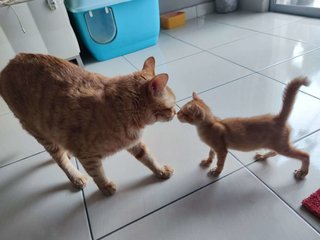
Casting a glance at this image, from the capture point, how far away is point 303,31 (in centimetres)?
169

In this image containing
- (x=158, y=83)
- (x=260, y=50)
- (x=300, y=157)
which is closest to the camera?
(x=158, y=83)

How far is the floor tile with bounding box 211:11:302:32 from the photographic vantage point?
6.24ft

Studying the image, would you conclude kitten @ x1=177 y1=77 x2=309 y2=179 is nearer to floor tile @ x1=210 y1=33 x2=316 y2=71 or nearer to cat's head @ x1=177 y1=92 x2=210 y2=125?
cat's head @ x1=177 y1=92 x2=210 y2=125

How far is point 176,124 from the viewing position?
1.10 m

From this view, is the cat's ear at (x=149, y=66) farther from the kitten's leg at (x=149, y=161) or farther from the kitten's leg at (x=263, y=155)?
the kitten's leg at (x=263, y=155)

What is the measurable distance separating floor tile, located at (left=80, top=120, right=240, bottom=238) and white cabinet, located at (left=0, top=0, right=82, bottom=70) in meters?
0.99

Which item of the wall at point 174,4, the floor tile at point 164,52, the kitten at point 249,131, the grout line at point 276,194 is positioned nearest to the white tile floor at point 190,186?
the grout line at point 276,194

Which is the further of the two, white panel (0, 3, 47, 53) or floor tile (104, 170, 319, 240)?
white panel (0, 3, 47, 53)

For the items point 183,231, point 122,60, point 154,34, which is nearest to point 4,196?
point 183,231

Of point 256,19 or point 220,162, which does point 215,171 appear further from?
point 256,19

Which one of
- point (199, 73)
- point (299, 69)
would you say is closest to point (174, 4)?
point (199, 73)

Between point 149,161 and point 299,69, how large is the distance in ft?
3.15

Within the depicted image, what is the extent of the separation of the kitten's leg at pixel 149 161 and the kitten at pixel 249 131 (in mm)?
173

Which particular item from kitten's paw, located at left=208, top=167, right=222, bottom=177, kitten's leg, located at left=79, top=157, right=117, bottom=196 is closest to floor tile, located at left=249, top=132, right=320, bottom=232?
kitten's paw, located at left=208, top=167, right=222, bottom=177
